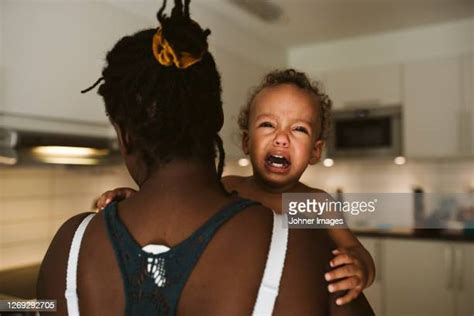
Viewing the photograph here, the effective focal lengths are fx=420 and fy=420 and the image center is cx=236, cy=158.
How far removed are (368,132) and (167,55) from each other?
1.82 metres

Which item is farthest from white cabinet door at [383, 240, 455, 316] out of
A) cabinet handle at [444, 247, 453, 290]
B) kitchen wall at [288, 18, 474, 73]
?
kitchen wall at [288, 18, 474, 73]

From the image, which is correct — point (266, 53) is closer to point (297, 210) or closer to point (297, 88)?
point (297, 88)

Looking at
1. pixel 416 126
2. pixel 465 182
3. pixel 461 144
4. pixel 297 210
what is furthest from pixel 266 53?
pixel 297 210

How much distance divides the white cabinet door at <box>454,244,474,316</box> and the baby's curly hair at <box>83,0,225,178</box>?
64.5 inches

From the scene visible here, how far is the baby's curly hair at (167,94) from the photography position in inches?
13.5

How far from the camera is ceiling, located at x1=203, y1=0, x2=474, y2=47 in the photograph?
160 centimetres

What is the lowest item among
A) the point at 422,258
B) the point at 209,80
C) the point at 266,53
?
the point at 422,258

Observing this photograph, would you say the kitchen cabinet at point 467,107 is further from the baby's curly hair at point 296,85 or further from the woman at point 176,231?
the woman at point 176,231

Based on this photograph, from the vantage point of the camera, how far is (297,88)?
1.88 ft

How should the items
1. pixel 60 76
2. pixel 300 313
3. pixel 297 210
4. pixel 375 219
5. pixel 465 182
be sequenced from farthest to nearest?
pixel 465 182 < pixel 375 219 < pixel 60 76 < pixel 297 210 < pixel 300 313

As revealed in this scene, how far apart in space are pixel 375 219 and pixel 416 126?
558mm

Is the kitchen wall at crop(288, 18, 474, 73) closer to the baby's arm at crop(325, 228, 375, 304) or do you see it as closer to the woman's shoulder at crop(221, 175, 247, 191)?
the woman's shoulder at crop(221, 175, 247, 191)

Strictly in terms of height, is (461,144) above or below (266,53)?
below

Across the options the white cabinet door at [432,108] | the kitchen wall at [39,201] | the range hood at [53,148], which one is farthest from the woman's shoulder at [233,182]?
the white cabinet door at [432,108]
